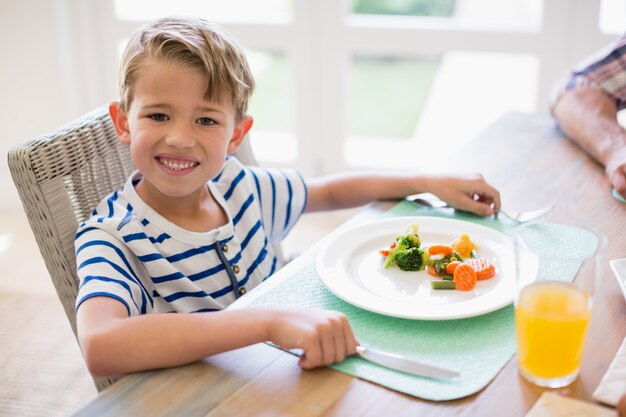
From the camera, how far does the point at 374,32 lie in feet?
9.84

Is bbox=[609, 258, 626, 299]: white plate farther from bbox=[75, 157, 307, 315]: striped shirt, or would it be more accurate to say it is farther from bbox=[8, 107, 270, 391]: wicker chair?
bbox=[8, 107, 270, 391]: wicker chair

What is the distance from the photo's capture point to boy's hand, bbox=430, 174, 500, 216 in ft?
4.46

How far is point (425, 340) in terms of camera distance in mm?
969

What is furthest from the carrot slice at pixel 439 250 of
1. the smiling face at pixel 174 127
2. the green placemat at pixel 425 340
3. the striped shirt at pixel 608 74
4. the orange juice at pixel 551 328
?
the striped shirt at pixel 608 74

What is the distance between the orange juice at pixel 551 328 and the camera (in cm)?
86

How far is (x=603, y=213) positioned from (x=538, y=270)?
18.1 inches

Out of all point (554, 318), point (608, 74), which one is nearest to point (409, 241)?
point (554, 318)

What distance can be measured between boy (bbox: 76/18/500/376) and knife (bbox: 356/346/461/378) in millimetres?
20

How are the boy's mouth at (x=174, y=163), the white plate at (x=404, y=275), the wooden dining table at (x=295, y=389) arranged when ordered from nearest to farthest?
the wooden dining table at (x=295, y=389) → the white plate at (x=404, y=275) → the boy's mouth at (x=174, y=163)

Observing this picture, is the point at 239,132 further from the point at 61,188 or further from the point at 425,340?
the point at 425,340

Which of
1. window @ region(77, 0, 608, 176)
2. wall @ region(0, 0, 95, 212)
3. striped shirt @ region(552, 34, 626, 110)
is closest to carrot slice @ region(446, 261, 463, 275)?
striped shirt @ region(552, 34, 626, 110)

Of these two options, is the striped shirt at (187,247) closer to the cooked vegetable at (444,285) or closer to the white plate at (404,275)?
the white plate at (404,275)

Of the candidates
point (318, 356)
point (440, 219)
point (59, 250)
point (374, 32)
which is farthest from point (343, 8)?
point (318, 356)

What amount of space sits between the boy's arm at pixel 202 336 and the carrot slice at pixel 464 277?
0.23 meters
